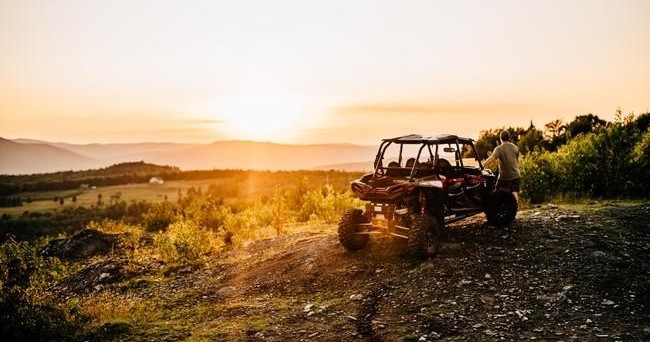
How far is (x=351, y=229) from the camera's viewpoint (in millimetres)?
12391

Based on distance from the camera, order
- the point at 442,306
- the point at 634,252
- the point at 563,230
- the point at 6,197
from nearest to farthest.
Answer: the point at 442,306
the point at 634,252
the point at 563,230
the point at 6,197

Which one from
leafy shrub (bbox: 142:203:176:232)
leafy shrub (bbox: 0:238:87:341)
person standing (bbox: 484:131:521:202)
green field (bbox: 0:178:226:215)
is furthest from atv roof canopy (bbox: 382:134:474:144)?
green field (bbox: 0:178:226:215)

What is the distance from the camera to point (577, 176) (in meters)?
19.5

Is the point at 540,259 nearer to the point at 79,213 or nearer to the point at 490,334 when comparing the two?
the point at 490,334

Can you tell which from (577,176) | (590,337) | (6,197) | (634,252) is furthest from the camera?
(6,197)

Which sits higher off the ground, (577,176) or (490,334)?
(577,176)

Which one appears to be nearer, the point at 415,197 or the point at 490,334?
the point at 490,334

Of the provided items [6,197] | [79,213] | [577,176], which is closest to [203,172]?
[6,197]

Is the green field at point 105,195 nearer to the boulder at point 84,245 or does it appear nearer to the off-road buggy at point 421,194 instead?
the boulder at point 84,245

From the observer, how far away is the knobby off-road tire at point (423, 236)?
1067 centimetres

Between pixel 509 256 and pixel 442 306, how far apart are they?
9.43ft

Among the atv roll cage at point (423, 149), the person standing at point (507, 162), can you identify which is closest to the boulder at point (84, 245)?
the atv roll cage at point (423, 149)

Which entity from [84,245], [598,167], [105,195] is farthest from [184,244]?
[105,195]

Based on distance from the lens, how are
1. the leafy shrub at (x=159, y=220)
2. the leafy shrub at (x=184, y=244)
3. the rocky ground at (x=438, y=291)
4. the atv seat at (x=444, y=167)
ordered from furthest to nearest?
1. the leafy shrub at (x=159, y=220)
2. the leafy shrub at (x=184, y=244)
3. the atv seat at (x=444, y=167)
4. the rocky ground at (x=438, y=291)
